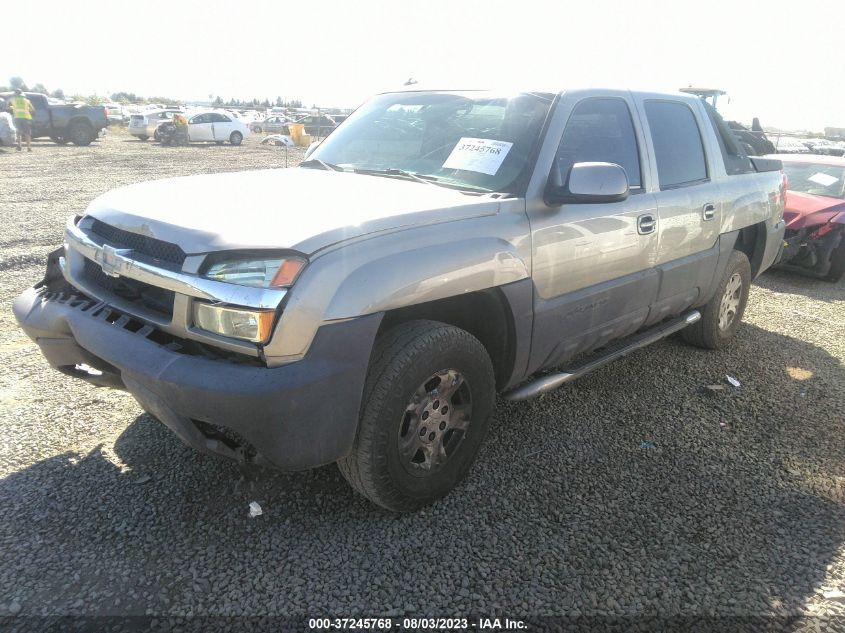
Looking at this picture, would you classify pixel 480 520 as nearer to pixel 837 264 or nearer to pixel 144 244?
pixel 144 244

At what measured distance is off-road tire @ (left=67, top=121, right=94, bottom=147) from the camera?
75.8 ft

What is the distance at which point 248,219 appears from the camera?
93.2 inches

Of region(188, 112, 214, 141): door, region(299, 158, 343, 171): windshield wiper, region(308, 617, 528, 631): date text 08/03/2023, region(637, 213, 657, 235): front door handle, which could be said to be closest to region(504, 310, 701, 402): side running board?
region(637, 213, 657, 235): front door handle

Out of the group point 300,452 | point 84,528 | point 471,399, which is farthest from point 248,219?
point 84,528

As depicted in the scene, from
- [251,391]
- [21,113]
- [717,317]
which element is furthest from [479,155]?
[21,113]

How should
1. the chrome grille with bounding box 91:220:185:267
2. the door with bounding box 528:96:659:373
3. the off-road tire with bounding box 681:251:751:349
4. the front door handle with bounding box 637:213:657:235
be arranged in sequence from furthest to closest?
the off-road tire with bounding box 681:251:751:349 < the front door handle with bounding box 637:213:657:235 < the door with bounding box 528:96:659:373 < the chrome grille with bounding box 91:220:185:267

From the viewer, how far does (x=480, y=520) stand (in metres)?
2.73

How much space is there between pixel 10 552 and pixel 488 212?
2.38 m

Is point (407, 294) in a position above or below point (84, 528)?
above

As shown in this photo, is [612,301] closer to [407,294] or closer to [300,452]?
[407,294]

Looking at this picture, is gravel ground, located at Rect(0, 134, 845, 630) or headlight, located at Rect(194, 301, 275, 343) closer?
headlight, located at Rect(194, 301, 275, 343)

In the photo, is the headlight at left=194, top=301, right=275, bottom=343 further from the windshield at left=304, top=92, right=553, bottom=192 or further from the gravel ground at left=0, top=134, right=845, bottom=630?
the windshield at left=304, top=92, right=553, bottom=192

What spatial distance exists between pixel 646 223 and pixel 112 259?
278 centimetres

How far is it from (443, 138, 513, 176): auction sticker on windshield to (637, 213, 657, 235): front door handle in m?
0.97
